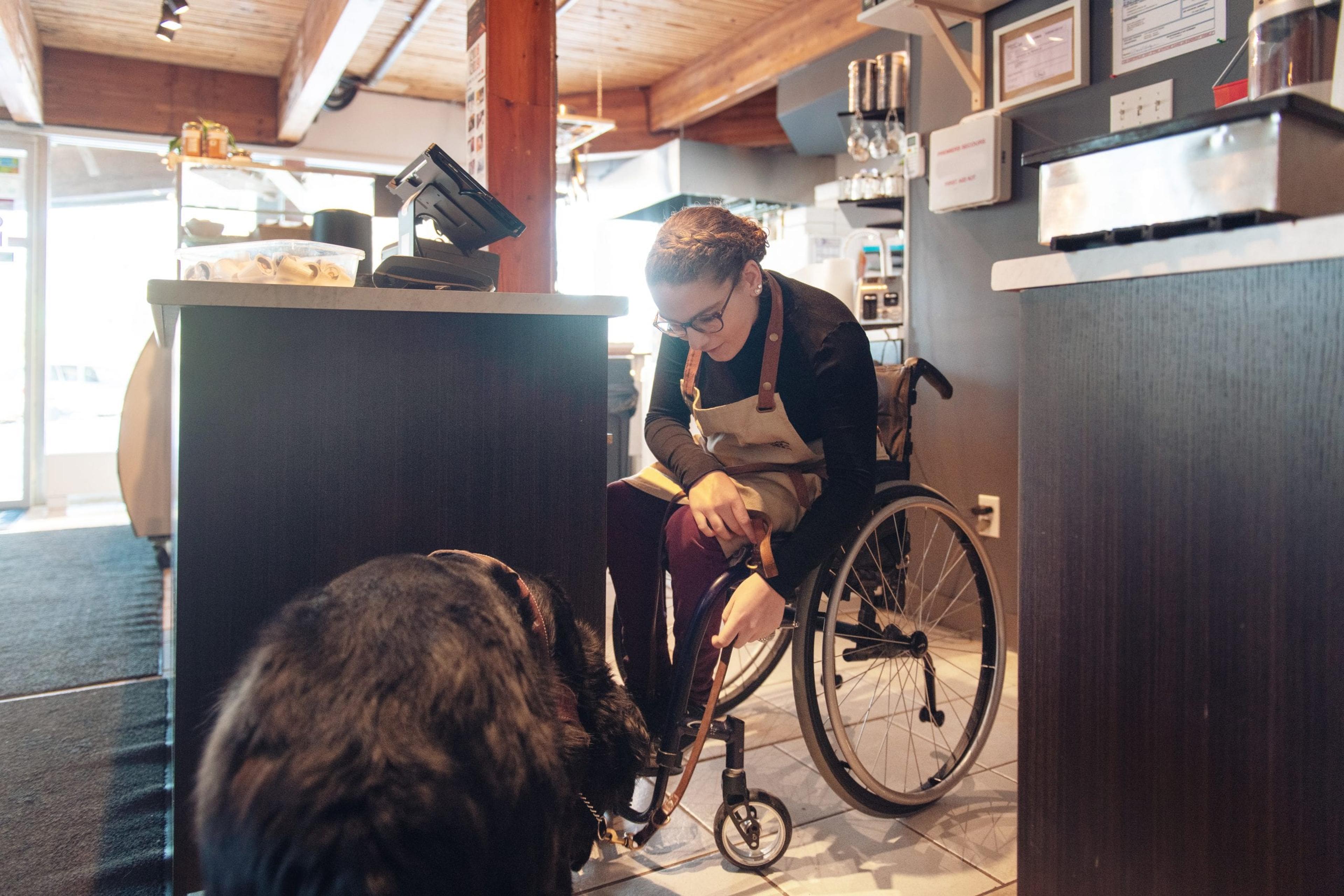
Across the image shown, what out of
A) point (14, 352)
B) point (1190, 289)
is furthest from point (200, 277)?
point (14, 352)

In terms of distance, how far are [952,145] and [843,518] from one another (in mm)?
1772

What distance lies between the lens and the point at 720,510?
142cm

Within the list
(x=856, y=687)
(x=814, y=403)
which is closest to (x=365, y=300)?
(x=814, y=403)

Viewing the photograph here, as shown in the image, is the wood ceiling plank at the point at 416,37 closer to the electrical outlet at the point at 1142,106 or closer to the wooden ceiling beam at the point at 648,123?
the wooden ceiling beam at the point at 648,123

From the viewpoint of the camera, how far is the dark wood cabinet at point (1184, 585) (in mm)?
716

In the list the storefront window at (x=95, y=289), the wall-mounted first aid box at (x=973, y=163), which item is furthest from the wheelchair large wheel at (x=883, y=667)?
the storefront window at (x=95, y=289)

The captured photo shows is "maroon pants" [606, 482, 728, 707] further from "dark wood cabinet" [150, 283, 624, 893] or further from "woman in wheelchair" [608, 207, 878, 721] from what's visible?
"dark wood cabinet" [150, 283, 624, 893]

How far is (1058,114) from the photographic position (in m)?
2.50

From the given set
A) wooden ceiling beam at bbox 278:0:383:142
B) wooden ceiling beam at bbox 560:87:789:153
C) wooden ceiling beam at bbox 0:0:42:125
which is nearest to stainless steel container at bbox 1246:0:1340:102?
wooden ceiling beam at bbox 278:0:383:142

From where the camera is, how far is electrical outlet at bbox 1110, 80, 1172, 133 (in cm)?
221

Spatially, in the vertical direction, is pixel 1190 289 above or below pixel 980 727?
above

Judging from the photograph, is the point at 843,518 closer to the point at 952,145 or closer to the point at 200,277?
the point at 200,277

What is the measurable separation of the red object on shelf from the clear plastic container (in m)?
1.98

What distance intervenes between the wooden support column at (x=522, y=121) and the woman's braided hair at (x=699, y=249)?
0.86 metres
